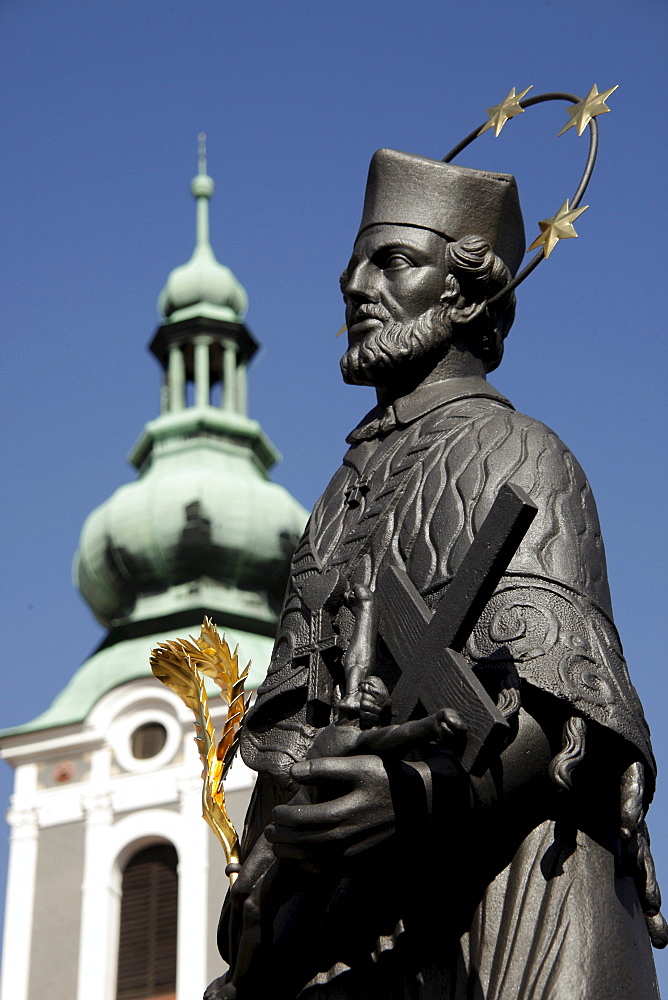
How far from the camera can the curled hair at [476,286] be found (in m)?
5.31

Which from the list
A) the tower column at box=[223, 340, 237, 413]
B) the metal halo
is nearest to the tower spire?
the tower column at box=[223, 340, 237, 413]

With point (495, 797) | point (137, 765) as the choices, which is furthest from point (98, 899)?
point (495, 797)

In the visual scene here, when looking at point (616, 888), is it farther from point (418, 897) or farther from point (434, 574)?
point (434, 574)

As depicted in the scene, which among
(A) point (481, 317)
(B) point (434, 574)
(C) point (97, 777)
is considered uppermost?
(C) point (97, 777)

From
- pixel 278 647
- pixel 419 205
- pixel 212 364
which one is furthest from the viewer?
pixel 212 364

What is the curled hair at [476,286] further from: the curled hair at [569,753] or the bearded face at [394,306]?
the curled hair at [569,753]

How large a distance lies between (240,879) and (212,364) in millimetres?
41107

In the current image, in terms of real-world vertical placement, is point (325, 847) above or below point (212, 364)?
below

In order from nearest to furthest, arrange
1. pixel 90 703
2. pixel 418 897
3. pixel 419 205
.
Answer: pixel 418 897, pixel 419 205, pixel 90 703

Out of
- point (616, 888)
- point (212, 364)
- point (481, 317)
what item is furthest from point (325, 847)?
point (212, 364)

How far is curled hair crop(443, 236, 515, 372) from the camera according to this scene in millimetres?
5312

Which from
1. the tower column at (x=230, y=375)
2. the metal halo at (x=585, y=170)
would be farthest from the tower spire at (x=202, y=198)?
the metal halo at (x=585, y=170)

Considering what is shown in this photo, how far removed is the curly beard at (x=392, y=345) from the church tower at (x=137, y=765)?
2909 cm

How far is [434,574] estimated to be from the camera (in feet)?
15.5
